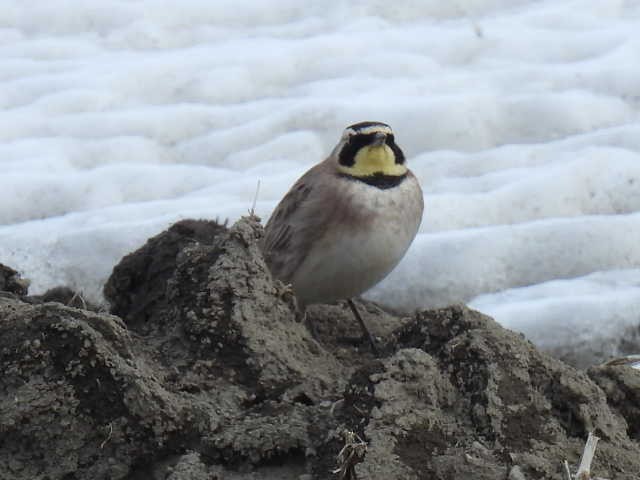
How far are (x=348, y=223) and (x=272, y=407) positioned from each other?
1.91 metres

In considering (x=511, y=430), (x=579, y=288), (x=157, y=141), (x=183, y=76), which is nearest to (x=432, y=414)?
(x=511, y=430)

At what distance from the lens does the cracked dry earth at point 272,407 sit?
3.13 m

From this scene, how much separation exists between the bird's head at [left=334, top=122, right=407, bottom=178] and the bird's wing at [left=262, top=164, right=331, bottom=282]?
126 millimetres

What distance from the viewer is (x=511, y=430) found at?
127 inches

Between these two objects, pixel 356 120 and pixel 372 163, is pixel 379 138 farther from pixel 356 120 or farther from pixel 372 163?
pixel 356 120

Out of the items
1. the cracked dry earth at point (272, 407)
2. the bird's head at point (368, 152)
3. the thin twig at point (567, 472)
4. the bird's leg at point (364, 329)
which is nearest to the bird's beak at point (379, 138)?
the bird's head at point (368, 152)

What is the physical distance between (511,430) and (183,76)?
18.8ft

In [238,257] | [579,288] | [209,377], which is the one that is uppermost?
[238,257]

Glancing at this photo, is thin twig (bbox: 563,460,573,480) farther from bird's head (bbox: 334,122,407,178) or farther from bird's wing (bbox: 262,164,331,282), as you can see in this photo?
bird's head (bbox: 334,122,407,178)

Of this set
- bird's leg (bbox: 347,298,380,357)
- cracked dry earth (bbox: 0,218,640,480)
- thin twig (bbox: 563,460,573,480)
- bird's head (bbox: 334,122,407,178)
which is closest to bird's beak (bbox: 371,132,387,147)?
bird's head (bbox: 334,122,407,178)

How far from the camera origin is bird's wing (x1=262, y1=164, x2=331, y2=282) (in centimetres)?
519

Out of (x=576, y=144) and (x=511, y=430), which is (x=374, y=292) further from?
(x=511, y=430)

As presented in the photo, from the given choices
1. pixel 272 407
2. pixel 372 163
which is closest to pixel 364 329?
pixel 372 163

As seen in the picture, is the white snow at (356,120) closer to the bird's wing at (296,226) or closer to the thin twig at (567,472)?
the bird's wing at (296,226)
